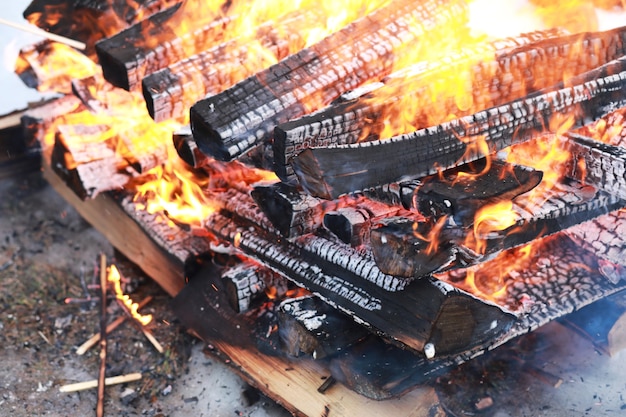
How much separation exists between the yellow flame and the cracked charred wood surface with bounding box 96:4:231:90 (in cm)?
112

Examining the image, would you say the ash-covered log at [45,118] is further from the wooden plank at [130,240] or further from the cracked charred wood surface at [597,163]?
the cracked charred wood surface at [597,163]

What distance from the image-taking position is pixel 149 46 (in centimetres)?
349

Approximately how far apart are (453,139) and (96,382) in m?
2.02

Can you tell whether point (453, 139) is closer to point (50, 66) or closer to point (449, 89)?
point (449, 89)

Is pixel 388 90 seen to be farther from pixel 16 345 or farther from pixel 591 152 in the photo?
pixel 16 345

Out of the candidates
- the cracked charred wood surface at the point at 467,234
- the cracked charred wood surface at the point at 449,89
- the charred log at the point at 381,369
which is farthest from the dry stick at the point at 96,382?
the cracked charred wood surface at the point at 467,234

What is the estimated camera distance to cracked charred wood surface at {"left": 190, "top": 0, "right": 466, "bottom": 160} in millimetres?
2977

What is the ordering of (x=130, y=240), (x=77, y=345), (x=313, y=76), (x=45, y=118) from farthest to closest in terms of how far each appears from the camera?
1. (x=45, y=118)
2. (x=130, y=240)
3. (x=77, y=345)
4. (x=313, y=76)

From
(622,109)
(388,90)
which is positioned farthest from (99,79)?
(622,109)

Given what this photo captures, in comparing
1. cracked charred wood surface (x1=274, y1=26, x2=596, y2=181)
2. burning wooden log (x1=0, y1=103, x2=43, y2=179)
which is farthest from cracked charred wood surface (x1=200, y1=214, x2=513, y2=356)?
burning wooden log (x1=0, y1=103, x2=43, y2=179)

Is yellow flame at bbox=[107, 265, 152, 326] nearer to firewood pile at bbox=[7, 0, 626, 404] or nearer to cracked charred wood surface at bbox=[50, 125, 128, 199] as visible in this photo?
firewood pile at bbox=[7, 0, 626, 404]

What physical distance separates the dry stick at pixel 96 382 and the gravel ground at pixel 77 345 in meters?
0.03

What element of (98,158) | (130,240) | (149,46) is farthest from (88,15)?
(130,240)

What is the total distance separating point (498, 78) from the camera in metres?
3.09
